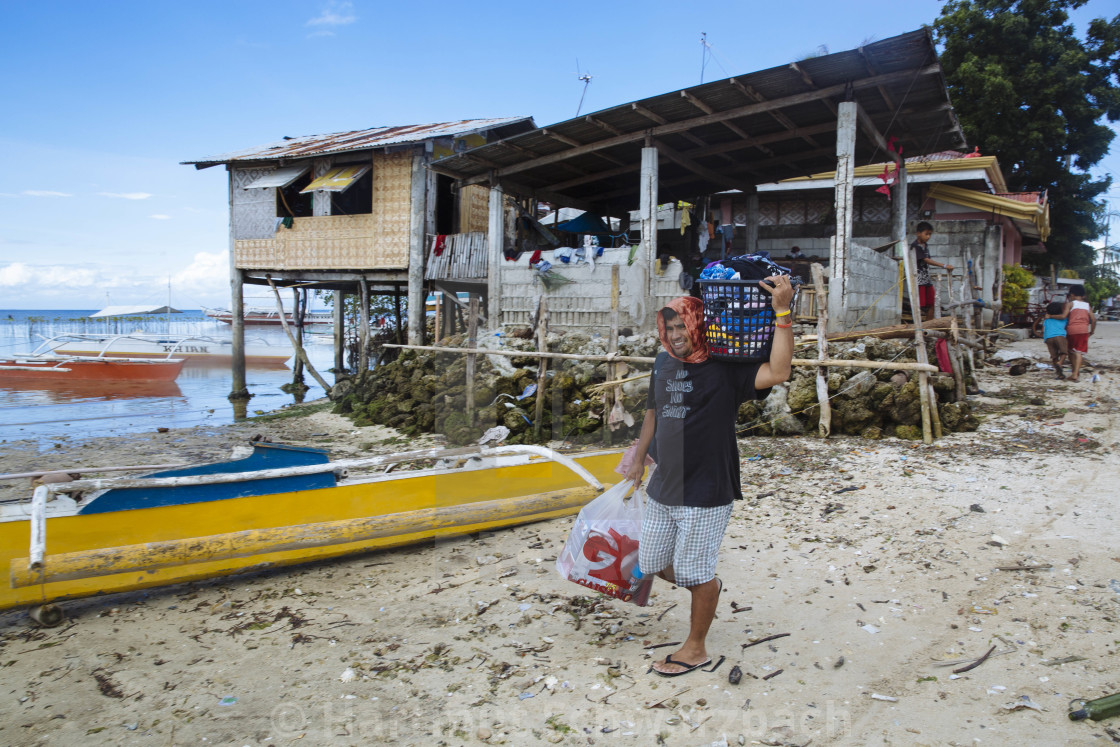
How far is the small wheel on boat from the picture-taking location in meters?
3.71

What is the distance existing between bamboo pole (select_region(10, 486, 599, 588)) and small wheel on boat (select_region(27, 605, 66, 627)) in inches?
7.7

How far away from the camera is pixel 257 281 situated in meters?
17.4

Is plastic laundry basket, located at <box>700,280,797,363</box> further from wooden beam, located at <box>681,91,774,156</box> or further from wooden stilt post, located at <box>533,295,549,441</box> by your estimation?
wooden beam, located at <box>681,91,774,156</box>

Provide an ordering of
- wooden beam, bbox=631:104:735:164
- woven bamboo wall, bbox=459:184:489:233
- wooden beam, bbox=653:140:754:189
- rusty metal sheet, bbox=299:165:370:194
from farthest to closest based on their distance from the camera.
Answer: woven bamboo wall, bbox=459:184:489:233 → rusty metal sheet, bbox=299:165:370:194 → wooden beam, bbox=653:140:754:189 → wooden beam, bbox=631:104:735:164

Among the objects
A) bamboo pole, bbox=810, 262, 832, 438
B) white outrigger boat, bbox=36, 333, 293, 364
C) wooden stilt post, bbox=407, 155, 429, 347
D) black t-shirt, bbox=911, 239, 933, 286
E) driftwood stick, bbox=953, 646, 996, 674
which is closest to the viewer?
driftwood stick, bbox=953, 646, 996, 674

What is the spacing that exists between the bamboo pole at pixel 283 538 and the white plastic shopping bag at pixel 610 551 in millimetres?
1838

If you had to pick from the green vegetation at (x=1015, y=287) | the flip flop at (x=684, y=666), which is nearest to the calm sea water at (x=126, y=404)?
the flip flop at (x=684, y=666)

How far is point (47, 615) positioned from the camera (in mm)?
3736

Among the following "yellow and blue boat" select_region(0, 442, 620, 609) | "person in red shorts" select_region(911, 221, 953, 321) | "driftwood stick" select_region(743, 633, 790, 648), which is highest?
"person in red shorts" select_region(911, 221, 953, 321)

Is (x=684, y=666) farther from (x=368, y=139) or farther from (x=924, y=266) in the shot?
(x=368, y=139)

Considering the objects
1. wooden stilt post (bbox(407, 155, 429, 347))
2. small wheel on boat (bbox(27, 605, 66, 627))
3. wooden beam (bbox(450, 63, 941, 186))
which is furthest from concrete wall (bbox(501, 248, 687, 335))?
small wheel on boat (bbox(27, 605, 66, 627))

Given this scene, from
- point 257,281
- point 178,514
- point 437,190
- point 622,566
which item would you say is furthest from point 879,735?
point 257,281

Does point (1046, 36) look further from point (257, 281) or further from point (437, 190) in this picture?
point (257, 281)

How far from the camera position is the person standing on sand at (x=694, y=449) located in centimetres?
264
